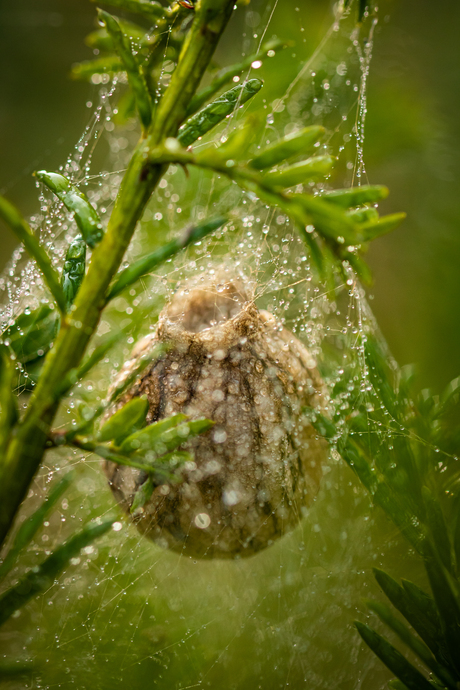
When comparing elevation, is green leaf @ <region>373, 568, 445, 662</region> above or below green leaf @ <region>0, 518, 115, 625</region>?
below

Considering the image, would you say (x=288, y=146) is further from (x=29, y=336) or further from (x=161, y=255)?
(x=29, y=336)

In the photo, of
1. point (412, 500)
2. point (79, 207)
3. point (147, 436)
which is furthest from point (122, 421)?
point (412, 500)

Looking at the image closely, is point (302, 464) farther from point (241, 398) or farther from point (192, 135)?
point (192, 135)

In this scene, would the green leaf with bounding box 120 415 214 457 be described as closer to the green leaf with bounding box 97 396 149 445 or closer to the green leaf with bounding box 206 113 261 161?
the green leaf with bounding box 97 396 149 445

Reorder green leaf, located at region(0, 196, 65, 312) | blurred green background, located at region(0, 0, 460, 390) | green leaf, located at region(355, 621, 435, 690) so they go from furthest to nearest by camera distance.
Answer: blurred green background, located at region(0, 0, 460, 390) → green leaf, located at region(355, 621, 435, 690) → green leaf, located at region(0, 196, 65, 312)

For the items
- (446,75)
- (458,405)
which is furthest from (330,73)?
(458,405)

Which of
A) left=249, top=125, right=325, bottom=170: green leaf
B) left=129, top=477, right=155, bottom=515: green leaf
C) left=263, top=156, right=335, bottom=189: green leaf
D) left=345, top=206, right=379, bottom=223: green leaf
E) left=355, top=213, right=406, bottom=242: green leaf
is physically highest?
left=249, top=125, right=325, bottom=170: green leaf

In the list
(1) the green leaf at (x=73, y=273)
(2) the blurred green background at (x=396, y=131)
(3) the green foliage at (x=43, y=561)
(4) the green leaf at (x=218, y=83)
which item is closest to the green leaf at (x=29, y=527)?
(3) the green foliage at (x=43, y=561)

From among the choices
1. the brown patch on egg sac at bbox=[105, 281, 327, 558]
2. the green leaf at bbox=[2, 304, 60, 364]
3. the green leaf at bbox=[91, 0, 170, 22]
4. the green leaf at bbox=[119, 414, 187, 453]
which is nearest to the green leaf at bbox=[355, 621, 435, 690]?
the brown patch on egg sac at bbox=[105, 281, 327, 558]
